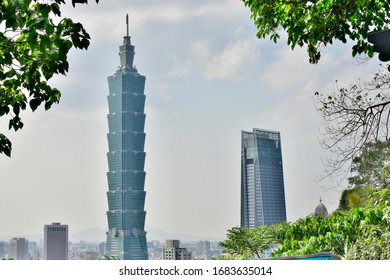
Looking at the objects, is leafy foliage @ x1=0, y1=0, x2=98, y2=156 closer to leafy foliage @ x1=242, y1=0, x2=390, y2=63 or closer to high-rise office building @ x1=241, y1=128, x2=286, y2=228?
leafy foliage @ x1=242, y1=0, x2=390, y2=63

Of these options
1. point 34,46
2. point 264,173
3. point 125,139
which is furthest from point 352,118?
point 125,139

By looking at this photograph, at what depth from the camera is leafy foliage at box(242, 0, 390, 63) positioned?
5.08 m

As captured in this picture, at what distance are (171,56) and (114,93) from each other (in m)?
15.2

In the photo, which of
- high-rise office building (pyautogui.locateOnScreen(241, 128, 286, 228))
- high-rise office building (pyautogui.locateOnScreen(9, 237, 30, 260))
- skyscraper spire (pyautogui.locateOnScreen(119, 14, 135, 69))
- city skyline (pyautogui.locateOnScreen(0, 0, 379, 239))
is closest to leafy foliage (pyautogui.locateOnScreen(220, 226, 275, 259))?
city skyline (pyautogui.locateOnScreen(0, 0, 379, 239))

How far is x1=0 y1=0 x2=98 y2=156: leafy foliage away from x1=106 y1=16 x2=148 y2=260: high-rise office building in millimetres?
39165

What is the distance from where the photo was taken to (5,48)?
2.94 meters

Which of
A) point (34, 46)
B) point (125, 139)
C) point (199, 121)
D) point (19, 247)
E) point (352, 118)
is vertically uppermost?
point (125, 139)

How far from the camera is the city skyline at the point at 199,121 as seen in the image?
891cm

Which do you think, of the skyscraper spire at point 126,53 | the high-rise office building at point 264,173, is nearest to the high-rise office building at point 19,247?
the high-rise office building at point 264,173

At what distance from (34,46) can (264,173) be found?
1216cm

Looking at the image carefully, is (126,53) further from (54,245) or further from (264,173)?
(54,245)

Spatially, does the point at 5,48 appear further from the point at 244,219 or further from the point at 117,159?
the point at 117,159

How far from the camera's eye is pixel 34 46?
2.65 m
